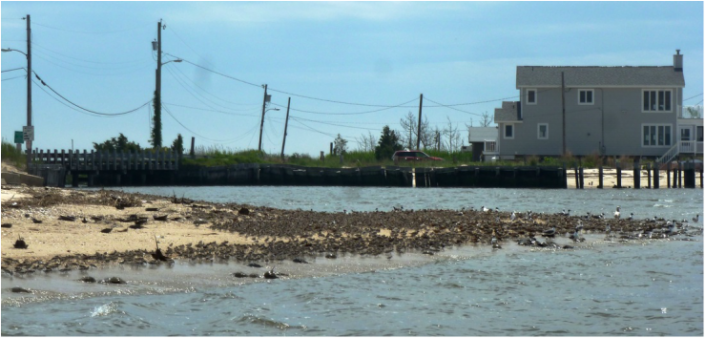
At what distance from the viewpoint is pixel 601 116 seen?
191 ft

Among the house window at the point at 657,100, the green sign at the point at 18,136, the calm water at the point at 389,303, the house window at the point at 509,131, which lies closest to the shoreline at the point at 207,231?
the calm water at the point at 389,303

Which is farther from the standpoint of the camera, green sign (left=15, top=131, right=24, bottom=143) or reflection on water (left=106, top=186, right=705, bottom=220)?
green sign (left=15, top=131, right=24, bottom=143)

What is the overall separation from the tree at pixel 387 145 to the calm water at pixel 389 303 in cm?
5262

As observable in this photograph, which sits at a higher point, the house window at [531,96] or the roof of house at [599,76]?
the roof of house at [599,76]

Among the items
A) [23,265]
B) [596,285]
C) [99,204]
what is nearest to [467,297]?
[596,285]

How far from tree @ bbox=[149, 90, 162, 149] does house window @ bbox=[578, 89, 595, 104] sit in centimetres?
3007

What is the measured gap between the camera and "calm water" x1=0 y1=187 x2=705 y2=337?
25.7ft

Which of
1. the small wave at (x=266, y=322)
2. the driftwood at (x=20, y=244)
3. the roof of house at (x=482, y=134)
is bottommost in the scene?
the small wave at (x=266, y=322)

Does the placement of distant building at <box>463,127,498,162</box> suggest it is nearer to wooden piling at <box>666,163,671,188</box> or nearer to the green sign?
wooden piling at <box>666,163,671,188</box>

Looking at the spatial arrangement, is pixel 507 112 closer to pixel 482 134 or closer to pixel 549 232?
pixel 482 134

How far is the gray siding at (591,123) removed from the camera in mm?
57562

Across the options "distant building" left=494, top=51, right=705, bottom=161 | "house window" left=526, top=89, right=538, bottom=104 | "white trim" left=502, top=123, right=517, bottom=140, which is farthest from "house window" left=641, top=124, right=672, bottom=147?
"white trim" left=502, top=123, right=517, bottom=140

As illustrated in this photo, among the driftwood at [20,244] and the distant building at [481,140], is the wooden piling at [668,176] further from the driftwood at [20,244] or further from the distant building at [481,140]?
the driftwood at [20,244]

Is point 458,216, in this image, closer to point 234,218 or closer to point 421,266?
point 234,218
